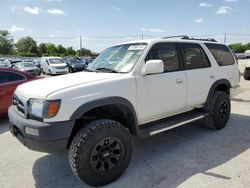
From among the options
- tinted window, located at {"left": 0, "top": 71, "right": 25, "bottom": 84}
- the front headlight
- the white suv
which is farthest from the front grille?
tinted window, located at {"left": 0, "top": 71, "right": 25, "bottom": 84}

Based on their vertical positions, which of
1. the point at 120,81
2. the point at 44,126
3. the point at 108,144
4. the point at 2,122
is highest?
the point at 120,81

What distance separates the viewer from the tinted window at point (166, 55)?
4010 mm

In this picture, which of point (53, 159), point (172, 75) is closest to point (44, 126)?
point (53, 159)

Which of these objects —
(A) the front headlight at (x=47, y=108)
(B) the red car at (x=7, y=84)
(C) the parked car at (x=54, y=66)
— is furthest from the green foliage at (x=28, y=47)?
(A) the front headlight at (x=47, y=108)

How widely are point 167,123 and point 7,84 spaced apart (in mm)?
4612

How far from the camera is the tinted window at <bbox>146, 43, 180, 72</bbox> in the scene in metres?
4.01

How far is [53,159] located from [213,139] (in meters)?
2.99

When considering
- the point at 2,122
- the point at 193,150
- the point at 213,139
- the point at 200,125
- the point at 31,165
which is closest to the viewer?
the point at 31,165

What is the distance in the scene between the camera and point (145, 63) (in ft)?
12.2

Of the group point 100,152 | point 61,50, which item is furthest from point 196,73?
Result: point 61,50

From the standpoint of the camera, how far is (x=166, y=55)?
4.21m

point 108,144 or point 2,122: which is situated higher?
point 108,144

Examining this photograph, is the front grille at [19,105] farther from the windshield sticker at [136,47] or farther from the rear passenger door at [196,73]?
the rear passenger door at [196,73]

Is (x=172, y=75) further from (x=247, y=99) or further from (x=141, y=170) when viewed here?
(x=247, y=99)
